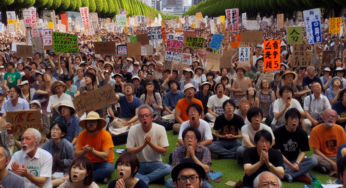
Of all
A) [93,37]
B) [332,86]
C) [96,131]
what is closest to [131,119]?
[96,131]

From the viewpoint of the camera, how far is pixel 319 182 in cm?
538

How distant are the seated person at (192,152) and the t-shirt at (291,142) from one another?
127 cm

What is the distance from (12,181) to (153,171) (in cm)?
213

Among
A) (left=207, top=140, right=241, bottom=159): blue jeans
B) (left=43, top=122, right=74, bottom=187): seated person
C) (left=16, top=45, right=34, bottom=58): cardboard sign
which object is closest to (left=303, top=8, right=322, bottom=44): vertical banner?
(left=207, top=140, right=241, bottom=159): blue jeans

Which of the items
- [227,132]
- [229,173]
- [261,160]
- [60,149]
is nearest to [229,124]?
[227,132]

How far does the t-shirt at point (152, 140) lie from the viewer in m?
5.40

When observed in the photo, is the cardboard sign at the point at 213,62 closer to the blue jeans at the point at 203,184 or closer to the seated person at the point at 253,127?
the seated person at the point at 253,127

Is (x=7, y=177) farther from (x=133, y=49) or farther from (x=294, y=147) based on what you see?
(x=133, y=49)

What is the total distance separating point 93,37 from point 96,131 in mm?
23475


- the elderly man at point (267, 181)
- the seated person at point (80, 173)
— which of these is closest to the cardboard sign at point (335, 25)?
the elderly man at point (267, 181)

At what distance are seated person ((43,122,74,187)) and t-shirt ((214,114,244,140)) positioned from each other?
276 cm

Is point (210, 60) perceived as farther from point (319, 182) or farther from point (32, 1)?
point (32, 1)

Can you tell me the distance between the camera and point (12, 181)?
3.90 m

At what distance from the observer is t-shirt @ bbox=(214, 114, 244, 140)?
6622 mm
